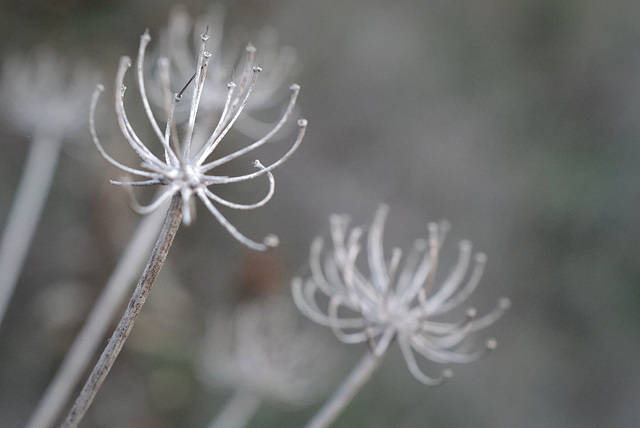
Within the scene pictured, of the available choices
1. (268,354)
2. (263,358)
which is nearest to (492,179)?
(268,354)

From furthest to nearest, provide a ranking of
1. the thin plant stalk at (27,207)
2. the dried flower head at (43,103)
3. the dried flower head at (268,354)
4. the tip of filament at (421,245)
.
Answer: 1. the dried flower head at (268,354)
2. the dried flower head at (43,103)
3. the thin plant stalk at (27,207)
4. the tip of filament at (421,245)

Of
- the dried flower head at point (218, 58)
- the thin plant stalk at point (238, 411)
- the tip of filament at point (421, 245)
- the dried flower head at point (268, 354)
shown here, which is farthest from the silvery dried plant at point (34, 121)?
the tip of filament at point (421, 245)

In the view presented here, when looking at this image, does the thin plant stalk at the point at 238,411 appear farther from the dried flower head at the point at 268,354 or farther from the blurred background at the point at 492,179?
the blurred background at the point at 492,179

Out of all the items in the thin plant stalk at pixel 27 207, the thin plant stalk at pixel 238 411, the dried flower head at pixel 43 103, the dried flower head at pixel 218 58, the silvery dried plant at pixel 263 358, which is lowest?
the thin plant stalk at pixel 238 411

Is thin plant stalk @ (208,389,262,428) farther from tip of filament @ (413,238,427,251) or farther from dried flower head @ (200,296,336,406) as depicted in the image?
tip of filament @ (413,238,427,251)

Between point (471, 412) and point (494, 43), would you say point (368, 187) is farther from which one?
point (471, 412)

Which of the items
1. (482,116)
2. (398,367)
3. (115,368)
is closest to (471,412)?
(398,367)
